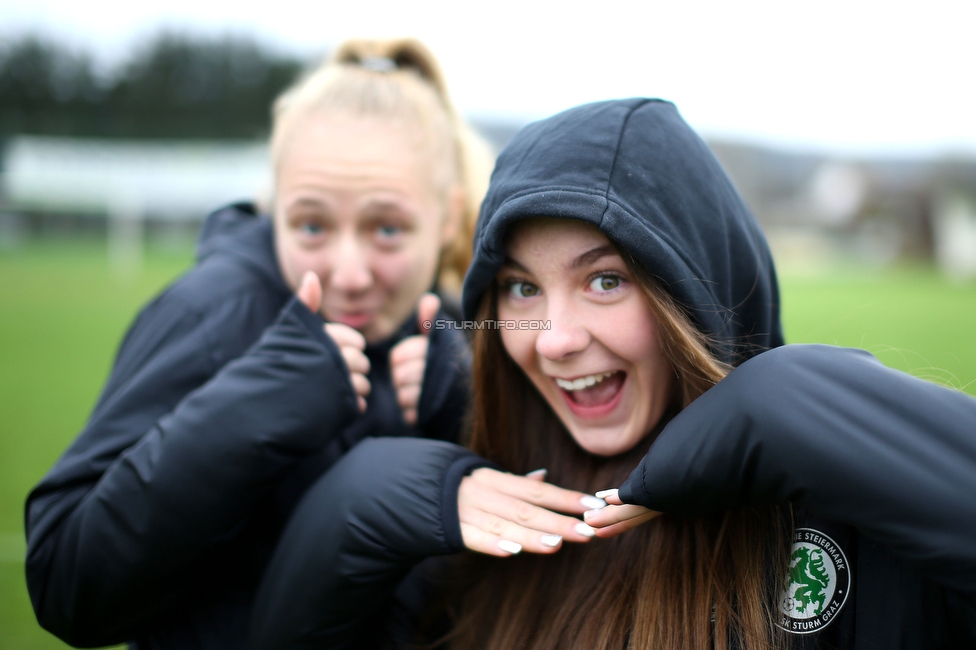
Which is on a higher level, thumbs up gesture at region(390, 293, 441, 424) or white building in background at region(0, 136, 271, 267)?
thumbs up gesture at region(390, 293, 441, 424)

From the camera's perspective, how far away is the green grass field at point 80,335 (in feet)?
10.7

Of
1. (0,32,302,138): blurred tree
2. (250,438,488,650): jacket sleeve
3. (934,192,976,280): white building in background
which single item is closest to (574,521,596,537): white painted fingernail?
(250,438,488,650): jacket sleeve

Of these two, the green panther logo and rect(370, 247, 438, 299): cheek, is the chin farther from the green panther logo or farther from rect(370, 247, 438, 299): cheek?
rect(370, 247, 438, 299): cheek

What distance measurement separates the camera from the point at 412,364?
6.61 ft

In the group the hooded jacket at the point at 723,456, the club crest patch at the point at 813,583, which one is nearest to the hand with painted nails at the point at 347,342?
the hooded jacket at the point at 723,456

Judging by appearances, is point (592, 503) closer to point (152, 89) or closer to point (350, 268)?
point (350, 268)

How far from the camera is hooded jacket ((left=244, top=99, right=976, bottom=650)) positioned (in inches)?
40.4

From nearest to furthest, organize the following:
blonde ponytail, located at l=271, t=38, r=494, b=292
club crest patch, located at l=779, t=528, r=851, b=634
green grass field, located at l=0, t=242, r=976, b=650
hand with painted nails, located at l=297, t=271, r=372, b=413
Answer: club crest patch, located at l=779, t=528, r=851, b=634
hand with painted nails, located at l=297, t=271, r=372, b=413
blonde ponytail, located at l=271, t=38, r=494, b=292
green grass field, located at l=0, t=242, r=976, b=650

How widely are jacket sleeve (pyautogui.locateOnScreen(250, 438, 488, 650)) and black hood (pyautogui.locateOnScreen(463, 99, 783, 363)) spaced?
44 cm

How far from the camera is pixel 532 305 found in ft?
4.99

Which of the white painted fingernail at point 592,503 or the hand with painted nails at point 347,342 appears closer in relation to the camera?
the white painted fingernail at point 592,503

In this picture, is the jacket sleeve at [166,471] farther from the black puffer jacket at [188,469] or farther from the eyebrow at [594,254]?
the eyebrow at [594,254]

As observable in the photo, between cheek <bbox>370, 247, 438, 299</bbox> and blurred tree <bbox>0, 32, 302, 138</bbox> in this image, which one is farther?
blurred tree <bbox>0, 32, 302, 138</bbox>

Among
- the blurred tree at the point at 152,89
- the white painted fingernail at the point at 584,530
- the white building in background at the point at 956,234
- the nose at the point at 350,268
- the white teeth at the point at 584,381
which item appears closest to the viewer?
the white painted fingernail at the point at 584,530
